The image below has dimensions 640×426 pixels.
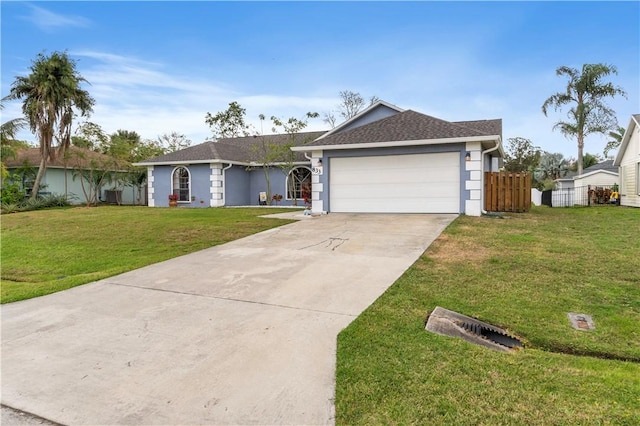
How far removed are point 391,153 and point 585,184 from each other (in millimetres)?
24317

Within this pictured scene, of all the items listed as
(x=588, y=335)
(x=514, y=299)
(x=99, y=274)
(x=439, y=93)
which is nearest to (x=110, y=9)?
(x=99, y=274)

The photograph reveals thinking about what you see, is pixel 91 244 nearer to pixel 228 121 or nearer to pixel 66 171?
pixel 66 171

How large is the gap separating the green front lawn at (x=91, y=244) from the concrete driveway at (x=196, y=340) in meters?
0.97

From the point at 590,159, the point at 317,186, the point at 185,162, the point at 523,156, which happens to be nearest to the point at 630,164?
the point at 317,186

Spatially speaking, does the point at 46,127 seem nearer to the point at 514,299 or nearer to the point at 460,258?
the point at 460,258

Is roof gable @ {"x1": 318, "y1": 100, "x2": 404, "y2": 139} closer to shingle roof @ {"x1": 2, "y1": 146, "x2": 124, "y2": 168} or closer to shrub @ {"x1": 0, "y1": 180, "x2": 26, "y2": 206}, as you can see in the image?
shingle roof @ {"x1": 2, "y1": 146, "x2": 124, "y2": 168}

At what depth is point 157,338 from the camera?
3850 millimetres

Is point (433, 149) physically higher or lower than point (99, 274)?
higher

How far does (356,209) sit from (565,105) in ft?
73.2

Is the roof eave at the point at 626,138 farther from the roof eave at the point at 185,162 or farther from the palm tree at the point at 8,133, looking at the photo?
the palm tree at the point at 8,133

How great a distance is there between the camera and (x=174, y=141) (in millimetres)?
35031

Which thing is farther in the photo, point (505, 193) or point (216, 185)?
point (216, 185)

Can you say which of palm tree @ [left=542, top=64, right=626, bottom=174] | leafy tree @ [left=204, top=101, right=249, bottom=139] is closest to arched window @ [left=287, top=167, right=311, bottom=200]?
leafy tree @ [left=204, top=101, right=249, bottom=139]

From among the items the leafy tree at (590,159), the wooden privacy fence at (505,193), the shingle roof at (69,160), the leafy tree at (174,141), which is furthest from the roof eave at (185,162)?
the leafy tree at (590,159)
